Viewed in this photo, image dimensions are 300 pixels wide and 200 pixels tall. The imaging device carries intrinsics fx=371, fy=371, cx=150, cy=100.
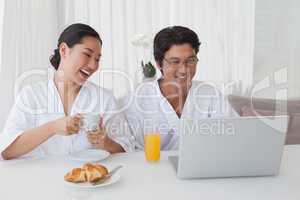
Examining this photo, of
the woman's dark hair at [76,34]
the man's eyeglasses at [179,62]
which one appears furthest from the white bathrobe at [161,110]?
the woman's dark hair at [76,34]

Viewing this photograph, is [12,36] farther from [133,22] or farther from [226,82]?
[226,82]

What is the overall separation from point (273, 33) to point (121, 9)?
127 cm

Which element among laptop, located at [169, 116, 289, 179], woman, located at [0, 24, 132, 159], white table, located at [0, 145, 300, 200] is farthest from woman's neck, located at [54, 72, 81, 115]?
laptop, located at [169, 116, 289, 179]

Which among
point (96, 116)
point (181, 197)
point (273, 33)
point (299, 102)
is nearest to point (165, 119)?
point (96, 116)

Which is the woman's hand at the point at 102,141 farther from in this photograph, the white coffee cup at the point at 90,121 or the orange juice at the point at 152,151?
the orange juice at the point at 152,151

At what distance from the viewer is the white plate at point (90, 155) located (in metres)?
1.37

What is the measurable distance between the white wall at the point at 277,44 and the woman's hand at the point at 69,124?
6.55 ft

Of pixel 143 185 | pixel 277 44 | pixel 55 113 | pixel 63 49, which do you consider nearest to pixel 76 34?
pixel 63 49

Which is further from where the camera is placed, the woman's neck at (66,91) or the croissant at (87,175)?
the woman's neck at (66,91)

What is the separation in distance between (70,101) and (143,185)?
26.7 inches

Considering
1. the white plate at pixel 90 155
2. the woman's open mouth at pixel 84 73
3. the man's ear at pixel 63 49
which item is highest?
the man's ear at pixel 63 49

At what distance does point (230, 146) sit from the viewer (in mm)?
1157

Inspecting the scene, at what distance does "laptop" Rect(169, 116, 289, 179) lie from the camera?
113cm

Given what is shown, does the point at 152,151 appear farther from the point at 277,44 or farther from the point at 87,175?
the point at 277,44
